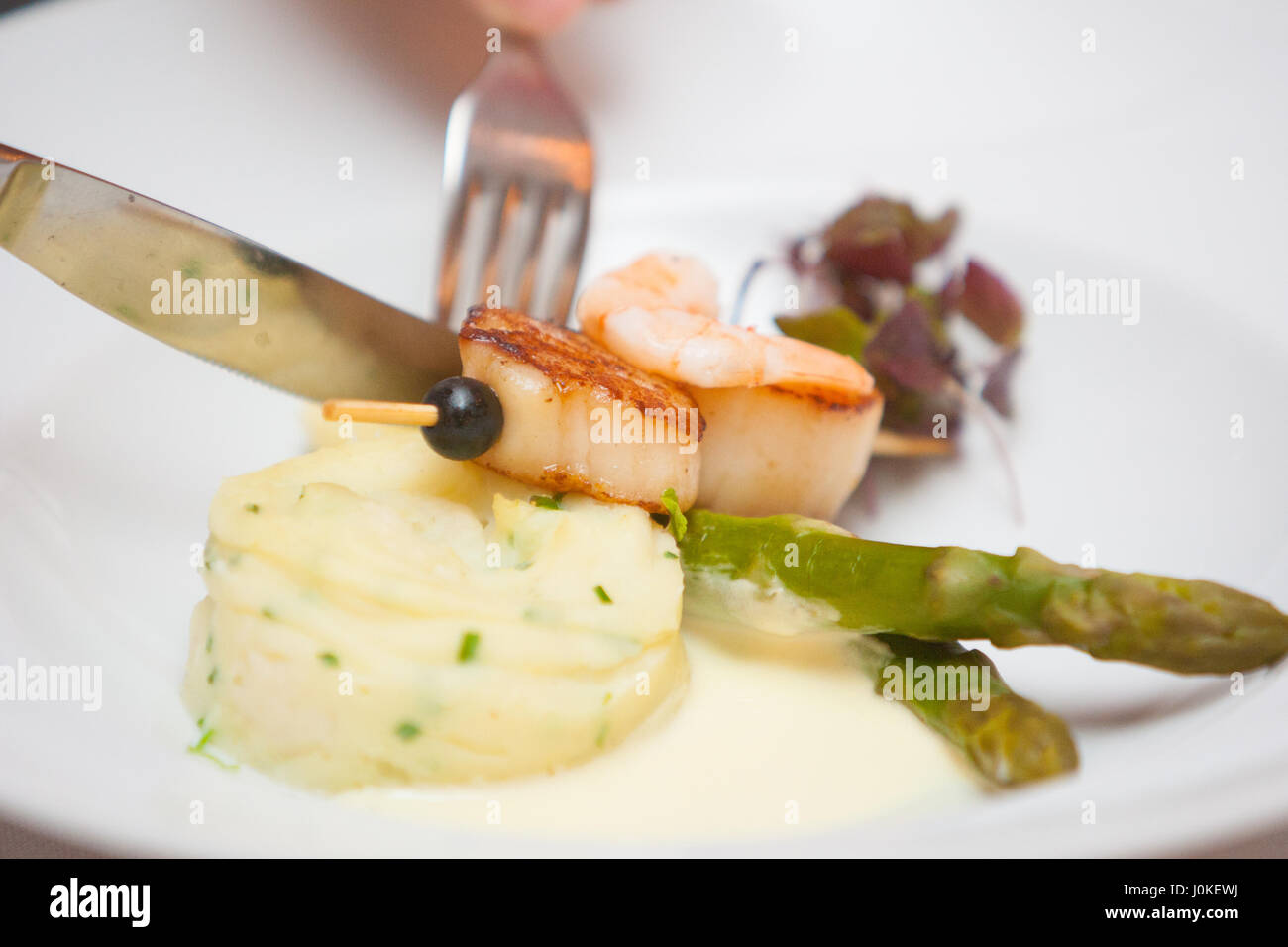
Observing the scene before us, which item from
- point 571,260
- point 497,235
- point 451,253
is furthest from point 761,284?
point 451,253

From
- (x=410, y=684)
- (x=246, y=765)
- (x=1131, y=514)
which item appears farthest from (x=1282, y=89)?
(x=246, y=765)

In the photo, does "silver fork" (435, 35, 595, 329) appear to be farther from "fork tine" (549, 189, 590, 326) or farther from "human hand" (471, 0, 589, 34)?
"human hand" (471, 0, 589, 34)

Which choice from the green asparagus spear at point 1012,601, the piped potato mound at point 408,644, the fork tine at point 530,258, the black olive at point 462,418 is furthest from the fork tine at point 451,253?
the green asparagus spear at point 1012,601

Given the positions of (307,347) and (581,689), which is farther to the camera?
(307,347)

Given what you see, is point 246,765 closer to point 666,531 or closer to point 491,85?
point 666,531

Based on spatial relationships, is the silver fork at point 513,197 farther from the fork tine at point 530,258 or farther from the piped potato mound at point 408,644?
the piped potato mound at point 408,644

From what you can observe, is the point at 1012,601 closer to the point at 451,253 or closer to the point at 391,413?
the point at 391,413
